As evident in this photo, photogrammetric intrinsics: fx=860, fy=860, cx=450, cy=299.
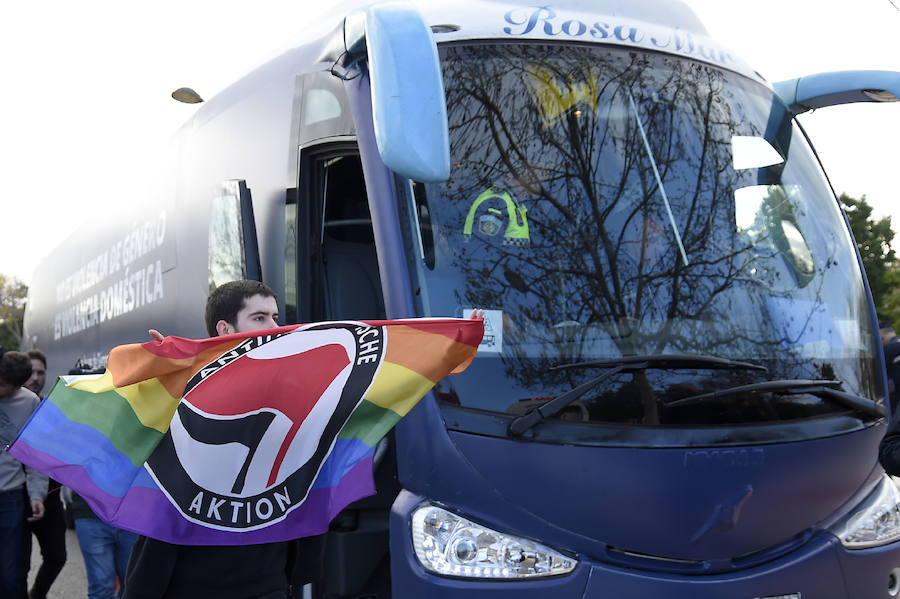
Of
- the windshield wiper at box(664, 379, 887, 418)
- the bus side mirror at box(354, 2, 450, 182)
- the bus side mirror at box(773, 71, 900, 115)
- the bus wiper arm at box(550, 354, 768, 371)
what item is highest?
the bus side mirror at box(773, 71, 900, 115)

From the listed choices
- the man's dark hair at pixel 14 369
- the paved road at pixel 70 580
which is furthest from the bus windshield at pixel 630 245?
the paved road at pixel 70 580

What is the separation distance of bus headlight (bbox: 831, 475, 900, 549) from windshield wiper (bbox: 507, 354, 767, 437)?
2.41 ft

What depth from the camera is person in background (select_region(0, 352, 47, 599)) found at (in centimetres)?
499

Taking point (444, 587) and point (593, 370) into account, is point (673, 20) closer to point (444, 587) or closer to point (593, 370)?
point (593, 370)

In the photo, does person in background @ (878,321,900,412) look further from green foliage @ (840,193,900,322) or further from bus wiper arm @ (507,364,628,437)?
green foliage @ (840,193,900,322)

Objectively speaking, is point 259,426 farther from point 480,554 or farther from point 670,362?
point 670,362

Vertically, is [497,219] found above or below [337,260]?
below

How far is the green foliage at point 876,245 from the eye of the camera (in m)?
44.7

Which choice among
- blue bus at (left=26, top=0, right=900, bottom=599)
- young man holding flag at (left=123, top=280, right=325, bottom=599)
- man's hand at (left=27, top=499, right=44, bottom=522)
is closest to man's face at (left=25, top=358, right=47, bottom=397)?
man's hand at (left=27, top=499, right=44, bottom=522)

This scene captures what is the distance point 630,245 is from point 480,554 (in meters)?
1.27

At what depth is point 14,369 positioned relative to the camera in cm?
514

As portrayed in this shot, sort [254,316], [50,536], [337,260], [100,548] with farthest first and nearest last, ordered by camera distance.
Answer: [50,536], [100,548], [337,260], [254,316]

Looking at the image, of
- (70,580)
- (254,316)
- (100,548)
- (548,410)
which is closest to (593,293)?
(548,410)

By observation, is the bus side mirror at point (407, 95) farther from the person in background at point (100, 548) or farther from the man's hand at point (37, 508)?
the man's hand at point (37, 508)
